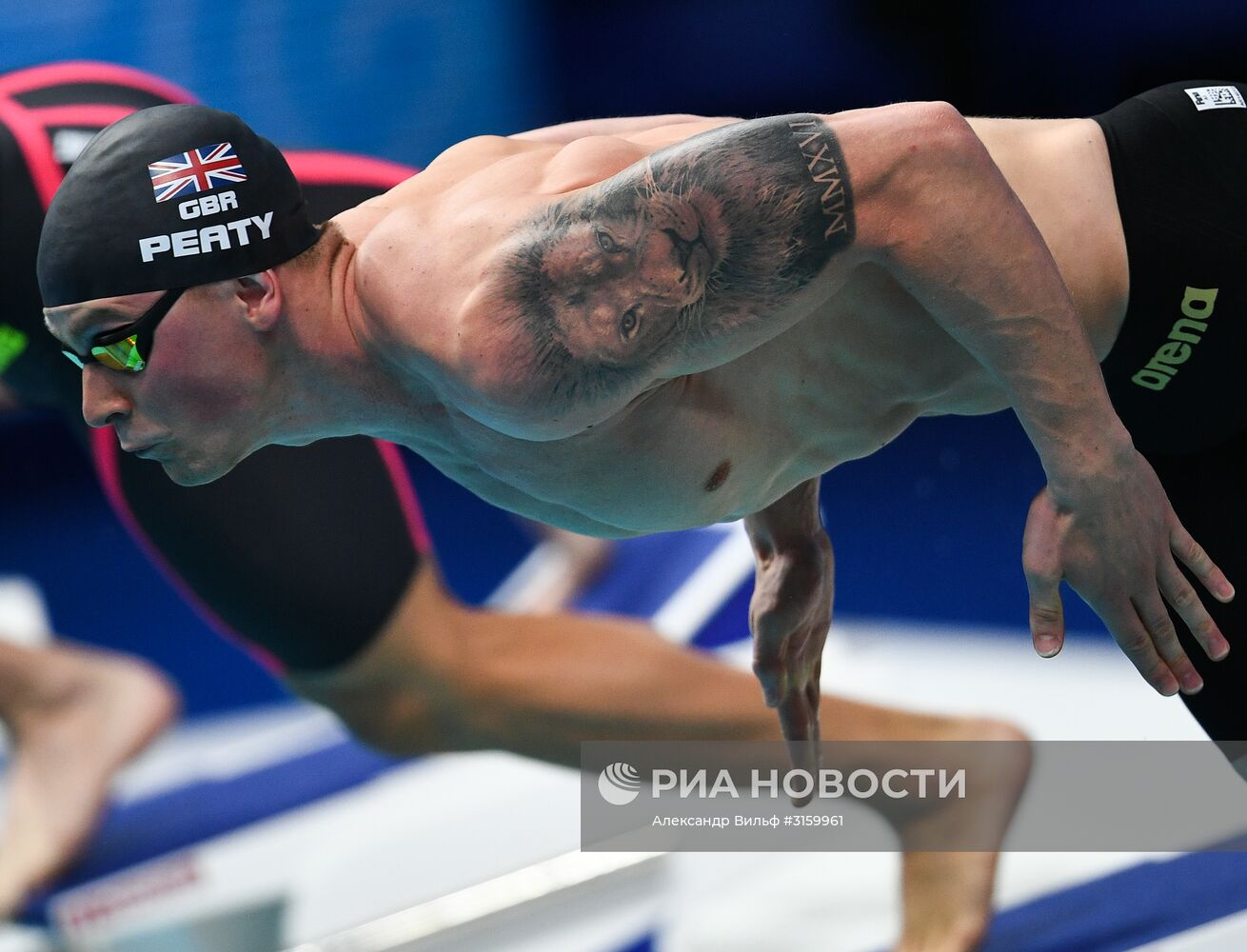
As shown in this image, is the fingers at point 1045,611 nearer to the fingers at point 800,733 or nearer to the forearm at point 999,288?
the forearm at point 999,288

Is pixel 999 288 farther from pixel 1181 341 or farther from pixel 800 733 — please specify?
pixel 800 733

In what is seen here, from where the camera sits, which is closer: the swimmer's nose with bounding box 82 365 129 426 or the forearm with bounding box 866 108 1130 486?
the forearm with bounding box 866 108 1130 486

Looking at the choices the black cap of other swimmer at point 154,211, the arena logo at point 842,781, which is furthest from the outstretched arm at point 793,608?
the black cap of other swimmer at point 154,211

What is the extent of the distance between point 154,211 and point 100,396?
0.65 ft

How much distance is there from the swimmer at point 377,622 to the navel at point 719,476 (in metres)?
1.08

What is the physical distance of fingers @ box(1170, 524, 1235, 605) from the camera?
1.38 metres

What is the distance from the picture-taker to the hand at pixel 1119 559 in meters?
1.33

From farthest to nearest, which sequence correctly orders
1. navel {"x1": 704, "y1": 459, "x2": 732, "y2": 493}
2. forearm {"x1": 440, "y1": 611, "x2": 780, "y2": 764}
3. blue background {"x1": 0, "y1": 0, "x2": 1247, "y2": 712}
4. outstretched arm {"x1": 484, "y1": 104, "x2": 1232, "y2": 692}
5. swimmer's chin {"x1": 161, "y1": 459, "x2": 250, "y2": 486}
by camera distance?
1. blue background {"x1": 0, "y1": 0, "x2": 1247, "y2": 712}
2. forearm {"x1": 440, "y1": 611, "x2": 780, "y2": 764}
3. navel {"x1": 704, "y1": 459, "x2": 732, "y2": 493}
4. swimmer's chin {"x1": 161, "y1": 459, "x2": 250, "y2": 486}
5. outstretched arm {"x1": 484, "y1": 104, "x2": 1232, "y2": 692}

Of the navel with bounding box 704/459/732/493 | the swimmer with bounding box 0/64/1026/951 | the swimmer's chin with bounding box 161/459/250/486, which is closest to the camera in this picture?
the swimmer's chin with bounding box 161/459/250/486

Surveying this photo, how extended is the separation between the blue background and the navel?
6.08 feet

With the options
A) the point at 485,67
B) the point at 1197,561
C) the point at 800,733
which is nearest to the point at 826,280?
the point at 1197,561

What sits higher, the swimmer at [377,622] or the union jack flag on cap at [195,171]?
the union jack flag on cap at [195,171]

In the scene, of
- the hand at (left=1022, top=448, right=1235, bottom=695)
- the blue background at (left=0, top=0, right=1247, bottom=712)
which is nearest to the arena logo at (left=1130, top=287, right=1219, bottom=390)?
the hand at (left=1022, top=448, right=1235, bottom=695)

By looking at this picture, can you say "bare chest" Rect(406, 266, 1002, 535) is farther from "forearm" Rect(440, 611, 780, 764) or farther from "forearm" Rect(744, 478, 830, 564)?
"forearm" Rect(440, 611, 780, 764)
